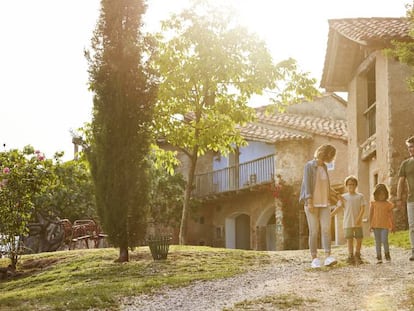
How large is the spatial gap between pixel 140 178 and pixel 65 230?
308 inches

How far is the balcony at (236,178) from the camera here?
2783 centimetres

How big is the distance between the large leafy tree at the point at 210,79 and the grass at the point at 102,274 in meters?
3.38

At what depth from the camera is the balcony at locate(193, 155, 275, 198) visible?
91.3 ft

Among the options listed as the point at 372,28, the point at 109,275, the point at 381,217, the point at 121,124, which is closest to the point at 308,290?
the point at 381,217

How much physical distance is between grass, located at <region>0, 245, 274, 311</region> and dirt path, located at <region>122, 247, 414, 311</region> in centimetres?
51

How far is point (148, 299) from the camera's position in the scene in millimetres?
9055

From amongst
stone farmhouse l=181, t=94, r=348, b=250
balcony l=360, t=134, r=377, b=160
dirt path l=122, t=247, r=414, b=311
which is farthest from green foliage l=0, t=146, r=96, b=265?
stone farmhouse l=181, t=94, r=348, b=250

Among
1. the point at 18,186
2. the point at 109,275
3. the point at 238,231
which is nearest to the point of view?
the point at 109,275

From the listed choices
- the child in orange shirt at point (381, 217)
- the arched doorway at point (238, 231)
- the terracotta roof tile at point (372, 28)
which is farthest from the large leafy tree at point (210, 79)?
the arched doorway at point (238, 231)

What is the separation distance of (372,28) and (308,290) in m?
12.2

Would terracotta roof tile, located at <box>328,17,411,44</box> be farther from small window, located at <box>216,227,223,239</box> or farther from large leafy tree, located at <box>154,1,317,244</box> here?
small window, located at <box>216,227,223,239</box>

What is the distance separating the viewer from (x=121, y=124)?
45.0 ft

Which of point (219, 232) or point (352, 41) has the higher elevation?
point (352, 41)

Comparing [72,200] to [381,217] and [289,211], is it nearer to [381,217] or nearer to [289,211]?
[289,211]
